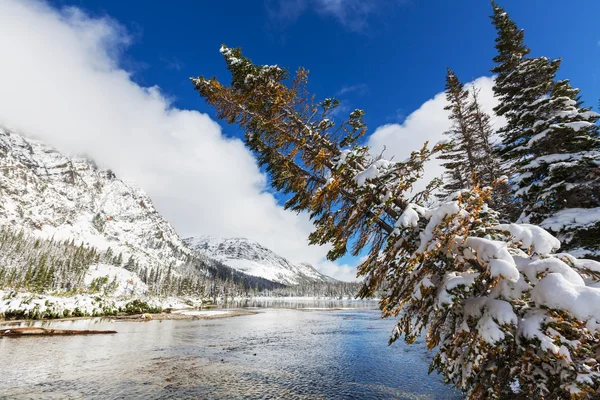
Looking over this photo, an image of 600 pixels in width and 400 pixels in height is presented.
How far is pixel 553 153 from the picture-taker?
12000 millimetres

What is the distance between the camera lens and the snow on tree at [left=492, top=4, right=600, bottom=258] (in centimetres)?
1063

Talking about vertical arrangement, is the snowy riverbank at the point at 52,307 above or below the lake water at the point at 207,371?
above

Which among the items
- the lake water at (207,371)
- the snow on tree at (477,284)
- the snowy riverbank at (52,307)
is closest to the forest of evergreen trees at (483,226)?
the snow on tree at (477,284)

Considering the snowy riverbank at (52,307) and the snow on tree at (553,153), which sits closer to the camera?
the snow on tree at (553,153)

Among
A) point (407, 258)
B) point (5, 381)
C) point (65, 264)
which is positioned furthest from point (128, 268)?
point (407, 258)

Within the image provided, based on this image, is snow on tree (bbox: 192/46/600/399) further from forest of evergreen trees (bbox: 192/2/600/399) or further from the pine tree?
the pine tree

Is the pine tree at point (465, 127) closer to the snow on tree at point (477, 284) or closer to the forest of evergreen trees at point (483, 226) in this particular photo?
the forest of evergreen trees at point (483, 226)

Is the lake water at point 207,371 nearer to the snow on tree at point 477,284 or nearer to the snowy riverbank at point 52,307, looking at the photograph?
the snow on tree at point 477,284

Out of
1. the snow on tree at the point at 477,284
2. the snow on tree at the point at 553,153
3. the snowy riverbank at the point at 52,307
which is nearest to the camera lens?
the snow on tree at the point at 477,284

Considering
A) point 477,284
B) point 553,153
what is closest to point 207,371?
point 477,284

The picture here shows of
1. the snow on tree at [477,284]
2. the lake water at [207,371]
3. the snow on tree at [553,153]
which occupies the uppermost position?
the snow on tree at [553,153]

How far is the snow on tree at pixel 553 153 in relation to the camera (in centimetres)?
1063

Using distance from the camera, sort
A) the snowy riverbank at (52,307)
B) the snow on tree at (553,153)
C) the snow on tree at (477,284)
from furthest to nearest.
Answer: the snowy riverbank at (52,307)
the snow on tree at (553,153)
the snow on tree at (477,284)

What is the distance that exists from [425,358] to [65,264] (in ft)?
432
